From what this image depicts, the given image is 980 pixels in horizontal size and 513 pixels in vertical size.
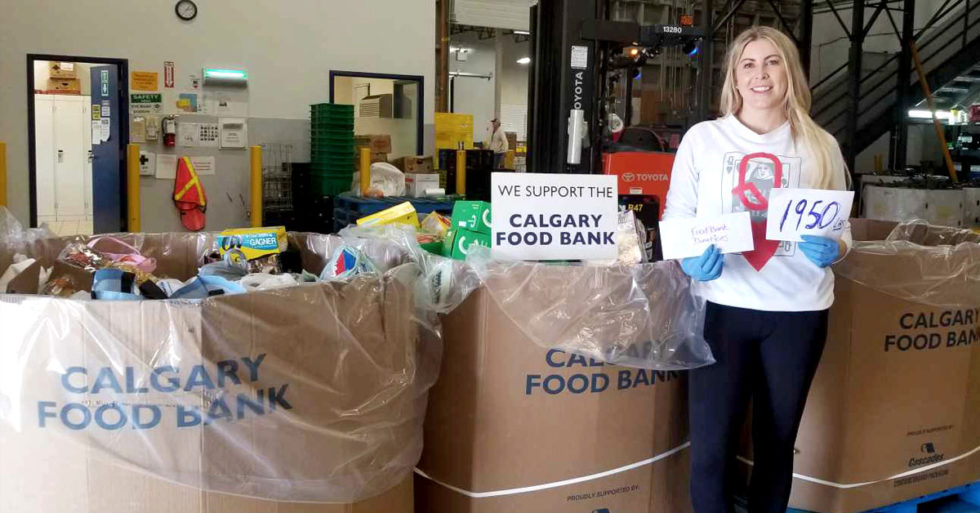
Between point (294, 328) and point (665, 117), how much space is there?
9.65m

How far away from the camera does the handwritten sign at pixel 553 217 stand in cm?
214

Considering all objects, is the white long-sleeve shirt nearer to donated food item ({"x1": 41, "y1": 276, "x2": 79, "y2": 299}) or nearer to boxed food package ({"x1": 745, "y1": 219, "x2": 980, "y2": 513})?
boxed food package ({"x1": 745, "y1": 219, "x2": 980, "y2": 513})

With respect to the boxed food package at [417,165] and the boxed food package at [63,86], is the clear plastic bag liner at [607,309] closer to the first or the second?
the boxed food package at [417,165]

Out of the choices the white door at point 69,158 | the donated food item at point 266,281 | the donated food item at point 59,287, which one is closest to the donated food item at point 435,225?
the donated food item at point 266,281

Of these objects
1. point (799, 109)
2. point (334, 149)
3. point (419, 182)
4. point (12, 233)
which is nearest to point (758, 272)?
point (799, 109)

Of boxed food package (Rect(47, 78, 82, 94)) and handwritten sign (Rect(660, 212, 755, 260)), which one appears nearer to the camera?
handwritten sign (Rect(660, 212, 755, 260))

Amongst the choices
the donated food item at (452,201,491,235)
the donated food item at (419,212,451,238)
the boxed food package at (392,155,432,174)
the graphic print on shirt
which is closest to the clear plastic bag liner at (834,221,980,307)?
the graphic print on shirt

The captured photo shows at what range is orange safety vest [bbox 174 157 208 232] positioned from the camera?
25.1ft

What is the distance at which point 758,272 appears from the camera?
6.49 feet

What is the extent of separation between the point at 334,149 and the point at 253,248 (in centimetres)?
566

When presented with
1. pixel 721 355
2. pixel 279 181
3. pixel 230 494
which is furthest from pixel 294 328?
pixel 279 181

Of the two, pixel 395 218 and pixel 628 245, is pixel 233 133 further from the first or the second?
pixel 628 245

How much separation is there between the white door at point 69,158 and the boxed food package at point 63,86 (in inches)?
4.2

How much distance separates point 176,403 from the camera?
1.42 meters
